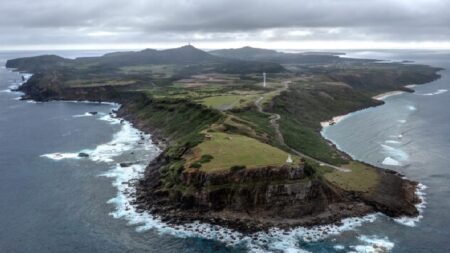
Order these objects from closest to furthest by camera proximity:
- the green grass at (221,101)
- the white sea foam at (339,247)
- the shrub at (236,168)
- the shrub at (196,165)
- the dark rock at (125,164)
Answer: the white sea foam at (339,247)
the shrub at (236,168)
the shrub at (196,165)
the dark rock at (125,164)
the green grass at (221,101)

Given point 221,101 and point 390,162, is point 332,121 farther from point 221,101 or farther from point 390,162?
point 390,162

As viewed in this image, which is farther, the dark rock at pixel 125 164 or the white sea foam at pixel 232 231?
the dark rock at pixel 125 164

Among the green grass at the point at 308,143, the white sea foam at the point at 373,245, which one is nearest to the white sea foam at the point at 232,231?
the white sea foam at the point at 373,245

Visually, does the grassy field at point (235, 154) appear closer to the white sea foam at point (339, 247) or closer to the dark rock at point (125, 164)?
the white sea foam at point (339, 247)

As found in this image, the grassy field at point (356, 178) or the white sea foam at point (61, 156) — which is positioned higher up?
the white sea foam at point (61, 156)

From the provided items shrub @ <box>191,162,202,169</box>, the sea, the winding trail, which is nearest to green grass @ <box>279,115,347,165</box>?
the winding trail

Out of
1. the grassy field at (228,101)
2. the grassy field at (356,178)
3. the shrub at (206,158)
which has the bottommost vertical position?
the grassy field at (356,178)
